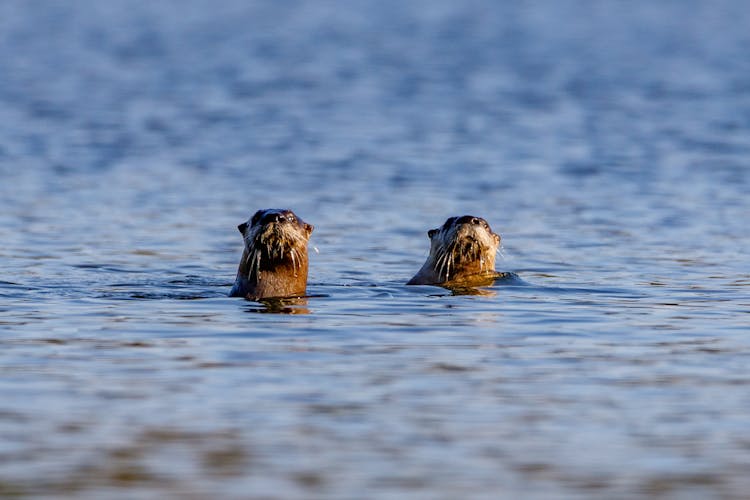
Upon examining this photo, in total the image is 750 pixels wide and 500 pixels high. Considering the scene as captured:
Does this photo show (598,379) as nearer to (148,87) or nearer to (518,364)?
(518,364)

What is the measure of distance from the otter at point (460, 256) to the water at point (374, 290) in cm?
56

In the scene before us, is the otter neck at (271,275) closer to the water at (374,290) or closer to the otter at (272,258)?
the otter at (272,258)

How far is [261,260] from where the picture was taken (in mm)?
11844

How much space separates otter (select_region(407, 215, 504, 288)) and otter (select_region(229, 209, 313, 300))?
43.8 inches

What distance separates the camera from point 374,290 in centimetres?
1209

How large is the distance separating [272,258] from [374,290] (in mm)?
801

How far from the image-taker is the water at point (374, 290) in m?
7.02

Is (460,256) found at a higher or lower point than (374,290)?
higher

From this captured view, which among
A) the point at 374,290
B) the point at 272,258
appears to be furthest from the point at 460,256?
the point at 272,258

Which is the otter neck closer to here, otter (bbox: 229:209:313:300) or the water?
A: otter (bbox: 229:209:313:300)

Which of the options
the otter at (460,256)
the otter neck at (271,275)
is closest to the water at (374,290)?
the otter neck at (271,275)

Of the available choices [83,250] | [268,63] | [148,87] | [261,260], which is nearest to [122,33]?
[268,63]

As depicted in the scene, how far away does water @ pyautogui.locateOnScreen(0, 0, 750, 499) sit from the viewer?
23.0ft

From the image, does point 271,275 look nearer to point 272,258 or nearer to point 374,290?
point 272,258
